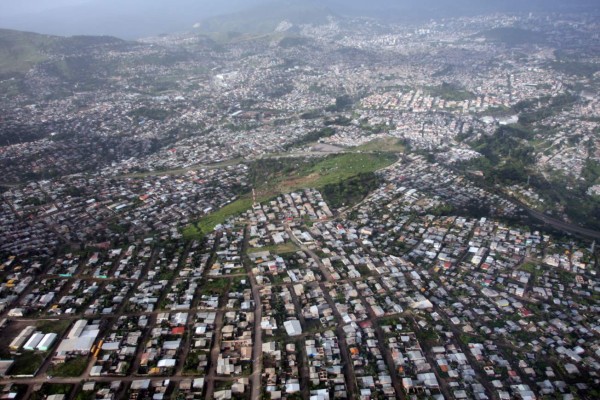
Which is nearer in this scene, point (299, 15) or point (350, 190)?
point (350, 190)

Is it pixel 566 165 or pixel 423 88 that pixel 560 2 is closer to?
pixel 423 88

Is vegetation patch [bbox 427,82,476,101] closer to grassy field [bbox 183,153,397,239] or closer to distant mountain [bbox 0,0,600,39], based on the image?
grassy field [bbox 183,153,397,239]

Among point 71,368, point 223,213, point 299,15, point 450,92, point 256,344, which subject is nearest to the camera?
point 71,368

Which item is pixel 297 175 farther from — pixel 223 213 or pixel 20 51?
pixel 20 51

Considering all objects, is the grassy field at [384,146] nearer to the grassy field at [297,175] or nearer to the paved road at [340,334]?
the grassy field at [297,175]

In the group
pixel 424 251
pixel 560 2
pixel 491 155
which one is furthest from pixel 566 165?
pixel 560 2

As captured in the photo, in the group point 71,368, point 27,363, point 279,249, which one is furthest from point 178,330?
point 279,249

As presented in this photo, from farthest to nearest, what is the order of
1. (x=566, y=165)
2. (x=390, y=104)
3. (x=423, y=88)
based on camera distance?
(x=423, y=88) < (x=390, y=104) < (x=566, y=165)

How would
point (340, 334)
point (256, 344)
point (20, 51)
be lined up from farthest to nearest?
point (20, 51)
point (340, 334)
point (256, 344)
